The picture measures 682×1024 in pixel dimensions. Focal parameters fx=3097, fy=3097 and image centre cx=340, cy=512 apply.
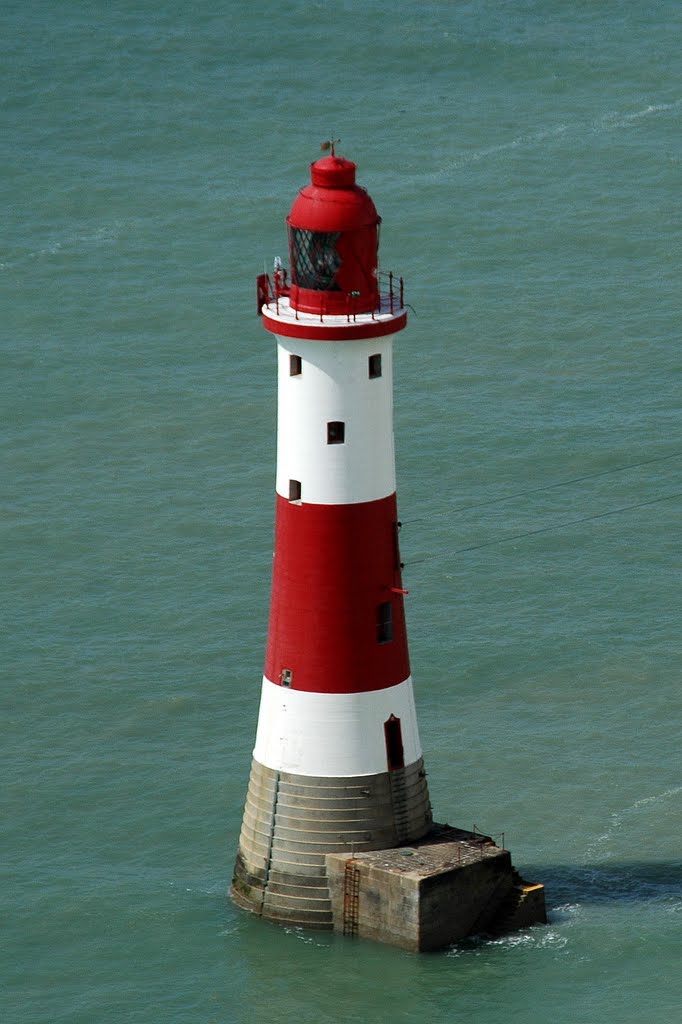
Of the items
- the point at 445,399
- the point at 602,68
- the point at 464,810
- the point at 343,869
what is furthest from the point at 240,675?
the point at 602,68

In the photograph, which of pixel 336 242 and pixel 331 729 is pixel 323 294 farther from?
pixel 331 729

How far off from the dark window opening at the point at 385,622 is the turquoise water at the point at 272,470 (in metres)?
6.03

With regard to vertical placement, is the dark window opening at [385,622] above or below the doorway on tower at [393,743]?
above

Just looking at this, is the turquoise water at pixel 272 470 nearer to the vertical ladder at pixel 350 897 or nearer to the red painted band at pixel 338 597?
the vertical ladder at pixel 350 897

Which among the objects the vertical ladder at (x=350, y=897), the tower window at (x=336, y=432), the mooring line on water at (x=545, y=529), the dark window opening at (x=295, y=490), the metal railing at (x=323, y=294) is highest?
the metal railing at (x=323, y=294)

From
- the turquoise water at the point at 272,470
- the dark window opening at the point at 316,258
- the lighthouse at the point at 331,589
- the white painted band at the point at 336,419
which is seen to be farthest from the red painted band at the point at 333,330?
the turquoise water at the point at 272,470

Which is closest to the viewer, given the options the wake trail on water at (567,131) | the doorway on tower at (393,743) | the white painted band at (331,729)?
the white painted band at (331,729)

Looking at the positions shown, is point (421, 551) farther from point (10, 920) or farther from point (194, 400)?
point (10, 920)

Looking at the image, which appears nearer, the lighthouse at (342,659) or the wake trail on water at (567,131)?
the lighthouse at (342,659)

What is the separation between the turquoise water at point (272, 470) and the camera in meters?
60.8

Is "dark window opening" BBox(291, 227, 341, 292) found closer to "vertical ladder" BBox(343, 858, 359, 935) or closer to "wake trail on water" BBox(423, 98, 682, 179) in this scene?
"vertical ladder" BBox(343, 858, 359, 935)

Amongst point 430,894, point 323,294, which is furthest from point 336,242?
point 430,894

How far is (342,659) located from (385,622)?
43.9 inches

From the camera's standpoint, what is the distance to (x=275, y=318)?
58375 mm
